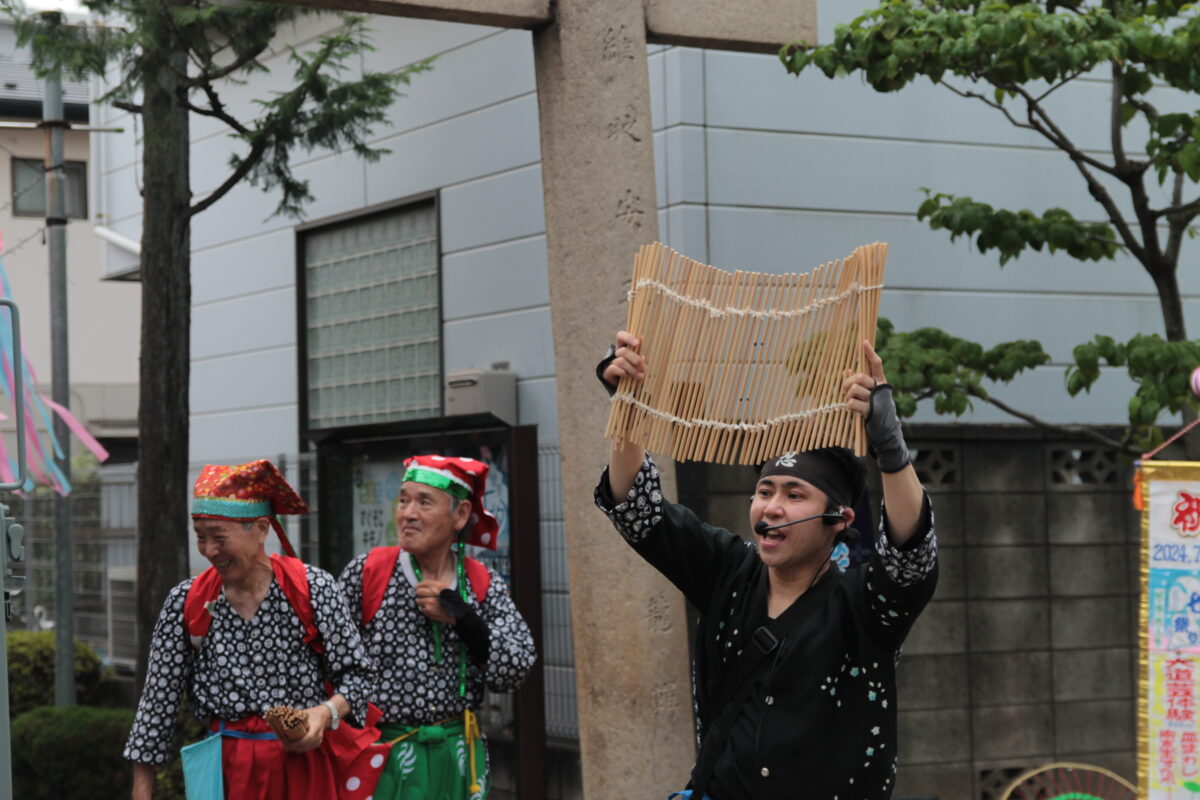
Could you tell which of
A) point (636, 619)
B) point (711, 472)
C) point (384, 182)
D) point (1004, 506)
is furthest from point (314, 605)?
point (384, 182)

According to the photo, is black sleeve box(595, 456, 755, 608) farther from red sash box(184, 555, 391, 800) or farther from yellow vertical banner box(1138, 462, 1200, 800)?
yellow vertical banner box(1138, 462, 1200, 800)

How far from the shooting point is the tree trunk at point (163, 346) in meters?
10.3

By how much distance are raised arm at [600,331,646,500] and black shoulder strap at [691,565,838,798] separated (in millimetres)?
474

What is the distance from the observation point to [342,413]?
12.5 meters

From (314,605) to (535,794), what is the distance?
13.6 ft

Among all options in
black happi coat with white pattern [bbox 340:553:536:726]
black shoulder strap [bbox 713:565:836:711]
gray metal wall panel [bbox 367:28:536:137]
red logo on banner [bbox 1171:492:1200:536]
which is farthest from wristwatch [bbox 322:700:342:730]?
gray metal wall panel [bbox 367:28:536:137]

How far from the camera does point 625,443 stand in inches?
161

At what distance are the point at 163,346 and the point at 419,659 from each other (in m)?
4.76

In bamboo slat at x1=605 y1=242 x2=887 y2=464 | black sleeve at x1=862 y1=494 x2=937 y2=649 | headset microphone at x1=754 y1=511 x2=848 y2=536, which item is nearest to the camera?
black sleeve at x1=862 y1=494 x2=937 y2=649

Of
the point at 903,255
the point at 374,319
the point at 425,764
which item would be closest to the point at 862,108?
the point at 903,255

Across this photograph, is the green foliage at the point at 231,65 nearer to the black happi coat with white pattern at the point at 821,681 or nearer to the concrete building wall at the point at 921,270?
the concrete building wall at the point at 921,270

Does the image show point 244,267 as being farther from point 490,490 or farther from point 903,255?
point 903,255

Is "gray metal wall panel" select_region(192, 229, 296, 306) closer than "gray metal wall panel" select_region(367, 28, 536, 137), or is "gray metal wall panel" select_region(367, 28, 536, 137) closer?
"gray metal wall panel" select_region(367, 28, 536, 137)

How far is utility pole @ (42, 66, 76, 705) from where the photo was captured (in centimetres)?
1287
